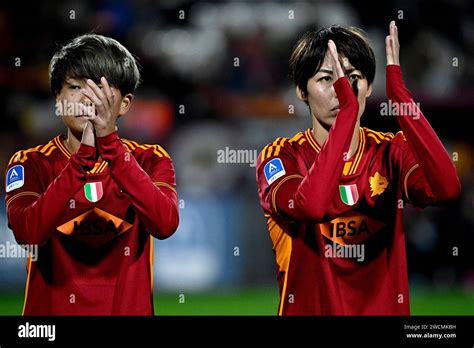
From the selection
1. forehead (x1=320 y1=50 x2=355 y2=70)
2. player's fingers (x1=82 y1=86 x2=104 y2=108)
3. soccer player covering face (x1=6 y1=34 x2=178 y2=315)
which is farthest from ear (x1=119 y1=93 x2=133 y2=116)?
forehead (x1=320 y1=50 x2=355 y2=70)

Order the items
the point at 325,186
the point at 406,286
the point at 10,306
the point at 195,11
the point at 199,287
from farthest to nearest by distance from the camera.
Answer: the point at 199,287
the point at 195,11
the point at 10,306
the point at 406,286
the point at 325,186

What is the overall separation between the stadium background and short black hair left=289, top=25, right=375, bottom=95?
3.43 feet

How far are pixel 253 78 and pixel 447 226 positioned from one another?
2330 mm

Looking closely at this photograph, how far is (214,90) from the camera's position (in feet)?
19.9

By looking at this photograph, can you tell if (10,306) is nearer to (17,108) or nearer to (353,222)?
(17,108)

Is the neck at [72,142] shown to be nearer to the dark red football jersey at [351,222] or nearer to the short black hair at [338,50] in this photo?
the dark red football jersey at [351,222]

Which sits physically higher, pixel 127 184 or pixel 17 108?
pixel 17 108

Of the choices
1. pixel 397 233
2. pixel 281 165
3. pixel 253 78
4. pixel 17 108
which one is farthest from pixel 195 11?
pixel 397 233

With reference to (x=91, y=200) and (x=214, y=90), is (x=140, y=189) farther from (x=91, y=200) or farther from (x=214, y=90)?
(x=214, y=90)

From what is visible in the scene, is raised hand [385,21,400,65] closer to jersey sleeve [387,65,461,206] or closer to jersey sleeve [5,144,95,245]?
jersey sleeve [387,65,461,206]

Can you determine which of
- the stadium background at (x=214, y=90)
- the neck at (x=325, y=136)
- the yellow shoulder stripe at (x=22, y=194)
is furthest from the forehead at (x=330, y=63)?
the yellow shoulder stripe at (x=22, y=194)

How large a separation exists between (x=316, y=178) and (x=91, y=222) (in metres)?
1.03

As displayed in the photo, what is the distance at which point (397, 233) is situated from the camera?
11.7 ft

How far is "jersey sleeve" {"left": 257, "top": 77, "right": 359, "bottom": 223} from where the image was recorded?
335 cm
